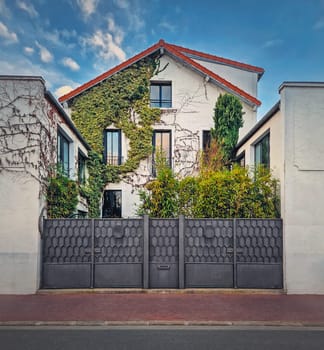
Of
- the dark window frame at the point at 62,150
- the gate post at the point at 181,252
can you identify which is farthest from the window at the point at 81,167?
the gate post at the point at 181,252

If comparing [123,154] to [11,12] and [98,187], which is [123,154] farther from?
[11,12]

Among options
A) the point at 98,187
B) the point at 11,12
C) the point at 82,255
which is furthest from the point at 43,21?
the point at 82,255

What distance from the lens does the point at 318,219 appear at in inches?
337

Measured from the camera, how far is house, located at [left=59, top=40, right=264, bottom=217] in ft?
55.2

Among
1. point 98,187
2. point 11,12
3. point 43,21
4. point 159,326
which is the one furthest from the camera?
point 98,187

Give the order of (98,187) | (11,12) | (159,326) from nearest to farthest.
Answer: (159,326), (11,12), (98,187)

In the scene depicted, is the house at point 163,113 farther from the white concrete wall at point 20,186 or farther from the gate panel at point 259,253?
the gate panel at point 259,253

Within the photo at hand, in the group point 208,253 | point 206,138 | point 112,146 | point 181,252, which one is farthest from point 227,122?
point 181,252

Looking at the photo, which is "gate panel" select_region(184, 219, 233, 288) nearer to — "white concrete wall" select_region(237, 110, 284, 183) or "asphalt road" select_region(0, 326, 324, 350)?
"white concrete wall" select_region(237, 110, 284, 183)

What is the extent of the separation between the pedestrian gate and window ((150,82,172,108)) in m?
9.91

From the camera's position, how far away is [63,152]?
12.4 metres

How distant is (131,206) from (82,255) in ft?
26.1

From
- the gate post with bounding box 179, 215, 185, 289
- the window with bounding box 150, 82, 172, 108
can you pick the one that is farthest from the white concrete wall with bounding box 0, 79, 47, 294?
the window with bounding box 150, 82, 172, 108

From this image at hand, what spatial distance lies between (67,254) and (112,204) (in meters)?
8.29
